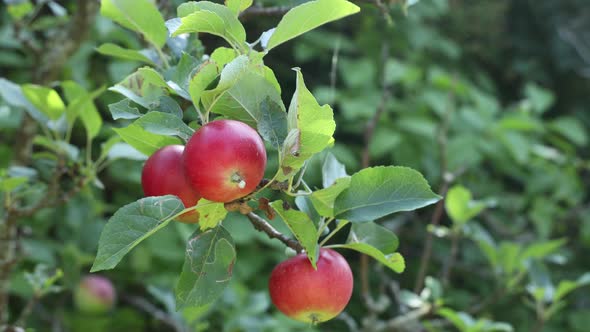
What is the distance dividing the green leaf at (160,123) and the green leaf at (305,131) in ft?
0.30

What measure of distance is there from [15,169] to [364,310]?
1314 millimetres

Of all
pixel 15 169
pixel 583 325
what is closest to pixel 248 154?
pixel 15 169

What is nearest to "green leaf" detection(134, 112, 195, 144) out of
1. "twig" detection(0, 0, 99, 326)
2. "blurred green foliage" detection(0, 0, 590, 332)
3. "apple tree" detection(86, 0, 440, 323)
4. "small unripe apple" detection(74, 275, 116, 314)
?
"apple tree" detection(86, 0, 440, 323)

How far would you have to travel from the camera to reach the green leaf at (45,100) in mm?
950

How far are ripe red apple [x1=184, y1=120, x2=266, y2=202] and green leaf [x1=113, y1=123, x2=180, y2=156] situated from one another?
0.13m

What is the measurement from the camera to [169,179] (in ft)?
1.97

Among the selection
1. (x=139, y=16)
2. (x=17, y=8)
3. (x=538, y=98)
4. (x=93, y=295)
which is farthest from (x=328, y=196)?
(x=538, y=98)

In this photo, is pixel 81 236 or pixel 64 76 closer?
pixel 81 236

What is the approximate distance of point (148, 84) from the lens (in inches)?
27.3

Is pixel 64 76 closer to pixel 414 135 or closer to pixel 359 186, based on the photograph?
pixel 414 135

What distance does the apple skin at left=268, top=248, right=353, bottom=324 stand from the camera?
2.04 feet

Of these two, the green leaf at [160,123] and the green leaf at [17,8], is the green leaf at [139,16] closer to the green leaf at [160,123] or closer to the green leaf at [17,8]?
the green leaf at [160,123]

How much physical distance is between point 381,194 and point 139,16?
299mm

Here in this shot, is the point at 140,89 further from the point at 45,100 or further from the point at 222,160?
the point at 45,100
